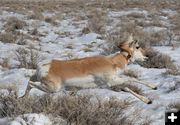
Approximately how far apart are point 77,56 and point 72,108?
705 centimetres

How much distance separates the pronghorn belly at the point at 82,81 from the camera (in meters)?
6.81

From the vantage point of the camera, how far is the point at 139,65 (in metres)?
10.8

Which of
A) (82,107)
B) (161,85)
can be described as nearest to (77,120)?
(82,107)

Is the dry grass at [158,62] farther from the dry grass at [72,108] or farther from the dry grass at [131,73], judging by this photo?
the dry grass at [72,108]

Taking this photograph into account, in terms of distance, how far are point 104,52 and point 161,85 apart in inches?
173

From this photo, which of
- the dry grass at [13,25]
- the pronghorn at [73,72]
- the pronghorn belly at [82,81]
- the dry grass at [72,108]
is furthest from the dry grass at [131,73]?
the dry grass at [13,25]

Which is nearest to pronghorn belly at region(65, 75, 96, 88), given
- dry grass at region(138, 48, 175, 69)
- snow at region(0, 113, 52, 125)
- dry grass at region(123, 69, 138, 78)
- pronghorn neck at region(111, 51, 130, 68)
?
pronghorn neck at region(111, 51, 130, 68)

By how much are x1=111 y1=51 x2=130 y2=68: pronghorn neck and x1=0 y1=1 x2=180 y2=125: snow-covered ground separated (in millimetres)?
503

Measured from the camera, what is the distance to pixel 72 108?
16.4 ft

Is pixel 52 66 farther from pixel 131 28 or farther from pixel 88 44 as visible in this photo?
pixel 131 28

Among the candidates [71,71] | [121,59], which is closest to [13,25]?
[121,59]

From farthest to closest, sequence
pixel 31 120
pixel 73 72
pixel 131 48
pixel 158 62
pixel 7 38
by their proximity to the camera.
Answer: pixel 7 38 → pixel 158 62 → pixel 131 48 → pixel 73 72 → pixel 31 120

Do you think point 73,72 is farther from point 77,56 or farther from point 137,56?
point 77,56

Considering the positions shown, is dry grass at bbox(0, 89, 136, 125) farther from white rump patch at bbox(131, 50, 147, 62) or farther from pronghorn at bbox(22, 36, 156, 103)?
white rump patch at bbox(131, 50, 147, 62)
